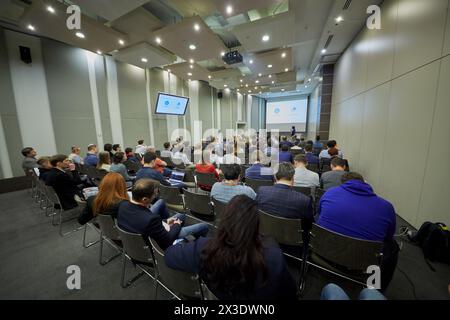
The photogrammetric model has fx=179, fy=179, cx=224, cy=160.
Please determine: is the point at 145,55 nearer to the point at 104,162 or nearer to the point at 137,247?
the point at 104,162

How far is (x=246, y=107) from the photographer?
16.1 meters

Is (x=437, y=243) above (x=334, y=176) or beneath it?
beneath

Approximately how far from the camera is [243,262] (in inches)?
31.8

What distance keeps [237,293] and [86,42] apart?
6.71m

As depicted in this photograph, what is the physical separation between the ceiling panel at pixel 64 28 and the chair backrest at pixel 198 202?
14.9 ft

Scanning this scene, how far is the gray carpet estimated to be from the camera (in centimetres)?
183

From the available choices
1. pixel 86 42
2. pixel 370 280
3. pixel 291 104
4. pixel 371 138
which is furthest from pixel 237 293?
pixel 291 104

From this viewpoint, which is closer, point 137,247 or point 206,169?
point 137,247

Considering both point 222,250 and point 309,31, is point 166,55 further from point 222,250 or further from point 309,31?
point 222,250

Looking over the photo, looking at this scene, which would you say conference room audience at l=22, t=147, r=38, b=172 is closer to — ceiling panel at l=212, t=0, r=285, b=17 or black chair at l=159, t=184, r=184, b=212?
black chair at l=159, t=184, r=184, b=212

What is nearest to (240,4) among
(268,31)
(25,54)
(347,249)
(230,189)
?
(268,31)

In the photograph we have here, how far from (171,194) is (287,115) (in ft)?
51.8

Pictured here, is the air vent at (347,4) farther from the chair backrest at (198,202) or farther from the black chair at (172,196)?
the black chair at (172,196)

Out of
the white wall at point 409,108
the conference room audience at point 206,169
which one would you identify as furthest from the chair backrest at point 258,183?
the white wall at point 409,108
